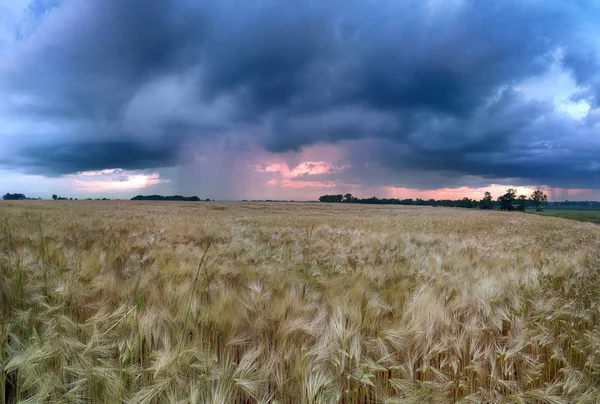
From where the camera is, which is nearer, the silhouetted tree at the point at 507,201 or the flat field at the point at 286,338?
the flat field at the point at 286,338

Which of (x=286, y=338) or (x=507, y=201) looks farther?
(x=507, y=201)

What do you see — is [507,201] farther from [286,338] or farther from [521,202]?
[286,338]

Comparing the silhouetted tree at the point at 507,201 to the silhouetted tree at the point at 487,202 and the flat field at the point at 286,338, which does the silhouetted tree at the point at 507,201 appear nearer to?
the silhouetted tree at the point at 487,202

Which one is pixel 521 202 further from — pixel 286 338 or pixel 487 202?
pixel 286 338

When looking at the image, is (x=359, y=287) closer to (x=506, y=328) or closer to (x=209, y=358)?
(x=506, y=328)

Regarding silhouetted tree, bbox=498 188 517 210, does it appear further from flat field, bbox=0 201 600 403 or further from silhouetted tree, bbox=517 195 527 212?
flat field, bbox=0 201 600 403

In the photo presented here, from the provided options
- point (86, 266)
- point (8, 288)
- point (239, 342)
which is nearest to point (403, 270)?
point (239, 342)

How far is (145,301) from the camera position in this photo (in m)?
2.33

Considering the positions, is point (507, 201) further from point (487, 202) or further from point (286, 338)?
point (286, 338)

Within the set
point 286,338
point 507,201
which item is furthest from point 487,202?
point 286,338

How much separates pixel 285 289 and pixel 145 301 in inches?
46.1

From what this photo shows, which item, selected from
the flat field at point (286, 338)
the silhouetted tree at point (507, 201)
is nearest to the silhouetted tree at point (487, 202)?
the silhouetted tree at point (507, 201)

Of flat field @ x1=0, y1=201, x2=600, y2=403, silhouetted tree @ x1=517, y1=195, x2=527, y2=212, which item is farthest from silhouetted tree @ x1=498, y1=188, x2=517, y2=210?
flat field @ x1=0, y1=201, x2=600, y2=403

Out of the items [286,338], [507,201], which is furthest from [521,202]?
[286,338]
